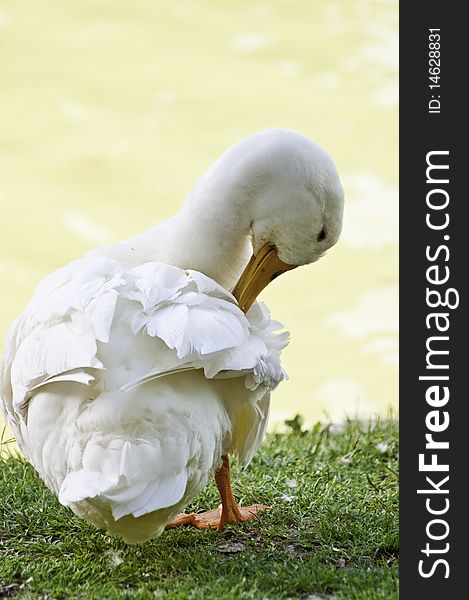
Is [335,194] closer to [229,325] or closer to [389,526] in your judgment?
[229,325]

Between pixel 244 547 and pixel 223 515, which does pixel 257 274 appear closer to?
pixel 223 515

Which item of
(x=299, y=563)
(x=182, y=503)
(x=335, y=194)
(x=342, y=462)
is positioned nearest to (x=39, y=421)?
(x=182, y=503)

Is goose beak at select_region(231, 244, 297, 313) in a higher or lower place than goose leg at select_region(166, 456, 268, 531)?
higher

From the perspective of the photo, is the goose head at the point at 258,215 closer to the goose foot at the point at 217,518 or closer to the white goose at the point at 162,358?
the white goose at the point at 162,358

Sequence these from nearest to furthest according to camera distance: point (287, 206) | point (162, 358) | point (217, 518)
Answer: point (162, 358), point (287, 206), point (217, 518)

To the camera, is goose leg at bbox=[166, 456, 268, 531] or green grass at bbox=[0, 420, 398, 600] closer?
green grass at bbox=[0, 420, 398, 600]

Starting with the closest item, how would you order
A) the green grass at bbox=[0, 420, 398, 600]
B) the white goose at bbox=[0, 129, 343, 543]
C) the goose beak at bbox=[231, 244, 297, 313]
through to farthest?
the white goose at bbox=[0, 129, 343, 543] → the green grass at bbox=[0, 420, 398, 600] → the goose beak at bbox=[231, 244, 297, 313]

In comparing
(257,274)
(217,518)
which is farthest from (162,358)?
(217,518)

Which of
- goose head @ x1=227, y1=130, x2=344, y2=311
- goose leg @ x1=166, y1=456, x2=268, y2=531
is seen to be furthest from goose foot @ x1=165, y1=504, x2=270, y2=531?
goose head @ x1=227, y1=130, x2=344, y2=311

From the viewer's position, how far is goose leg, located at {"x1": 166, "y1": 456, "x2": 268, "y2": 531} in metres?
5.29

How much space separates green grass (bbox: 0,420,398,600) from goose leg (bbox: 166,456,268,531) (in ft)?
0.24

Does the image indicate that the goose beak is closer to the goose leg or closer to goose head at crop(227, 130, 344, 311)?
goose head at crop(227, 130, 344, 311)

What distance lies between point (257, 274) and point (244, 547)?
1.45 m

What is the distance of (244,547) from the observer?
4.98 m
